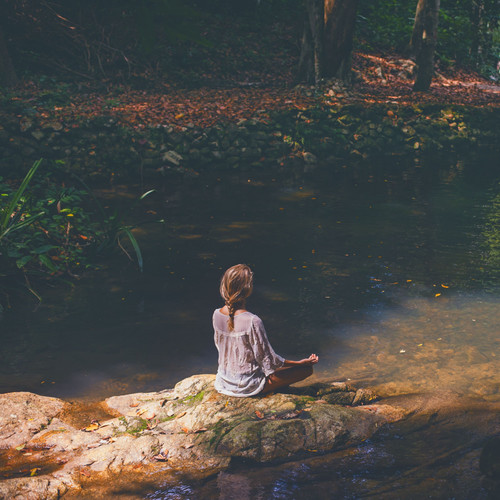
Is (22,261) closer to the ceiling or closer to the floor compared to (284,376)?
closer to the floor

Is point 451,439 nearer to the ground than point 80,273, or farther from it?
farther from it

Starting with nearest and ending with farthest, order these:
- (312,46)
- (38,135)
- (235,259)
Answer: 1. (235,259)
2. (38,135)
3. (312,46)

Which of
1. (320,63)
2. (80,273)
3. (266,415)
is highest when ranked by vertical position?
(320,63)

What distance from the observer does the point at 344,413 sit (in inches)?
157

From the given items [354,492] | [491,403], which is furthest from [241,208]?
[354,492]

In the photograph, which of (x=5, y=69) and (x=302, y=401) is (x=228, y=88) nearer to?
(x=5, y=69)

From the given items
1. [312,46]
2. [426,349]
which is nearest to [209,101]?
[312,46]

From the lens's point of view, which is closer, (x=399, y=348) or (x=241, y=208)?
(x=399, y=348)

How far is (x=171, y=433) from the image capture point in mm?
3941

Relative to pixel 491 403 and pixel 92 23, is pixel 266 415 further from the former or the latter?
pixel 92 23

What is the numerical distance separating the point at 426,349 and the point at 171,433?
2860 mm

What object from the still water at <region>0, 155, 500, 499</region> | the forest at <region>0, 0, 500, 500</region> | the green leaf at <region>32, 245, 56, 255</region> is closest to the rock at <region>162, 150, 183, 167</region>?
the forest at <region>0, 0, 500, 500</region>

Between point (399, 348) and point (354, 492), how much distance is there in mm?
2463

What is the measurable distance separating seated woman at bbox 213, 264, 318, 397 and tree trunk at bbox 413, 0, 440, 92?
52.0 ft
